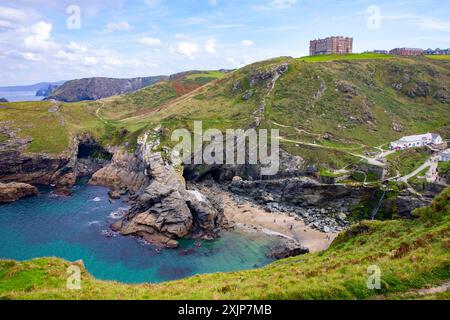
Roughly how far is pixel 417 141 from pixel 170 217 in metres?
64.3

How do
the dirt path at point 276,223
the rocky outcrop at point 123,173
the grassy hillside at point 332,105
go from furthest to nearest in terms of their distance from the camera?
the grassy hillside at point 332,105 → the rocky outcrop at point 123,173 → the dirt path at point 276,223

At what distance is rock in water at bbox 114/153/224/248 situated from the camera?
5869cm

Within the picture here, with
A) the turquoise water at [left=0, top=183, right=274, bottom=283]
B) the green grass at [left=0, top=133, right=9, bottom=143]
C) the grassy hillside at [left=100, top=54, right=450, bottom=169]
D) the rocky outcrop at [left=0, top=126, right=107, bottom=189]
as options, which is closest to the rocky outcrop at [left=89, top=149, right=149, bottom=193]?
the rocky outcrop at [left=0, top=126, right=107, bottom=189]

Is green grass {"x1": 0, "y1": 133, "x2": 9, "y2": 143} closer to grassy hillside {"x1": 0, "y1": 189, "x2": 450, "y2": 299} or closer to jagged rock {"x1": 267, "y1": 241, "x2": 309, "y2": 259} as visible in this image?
jagged rock {"x1": 267, "y1": 241, "x2": 309, "y2": 259}

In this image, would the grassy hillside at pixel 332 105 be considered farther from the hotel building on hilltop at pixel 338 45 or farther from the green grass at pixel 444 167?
the hotel building on hilltop at pixel 338 45

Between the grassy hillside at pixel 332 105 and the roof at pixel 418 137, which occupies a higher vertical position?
the grassy hillside at pixel 332 105

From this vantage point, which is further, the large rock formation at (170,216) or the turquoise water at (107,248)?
the large rock formation at (170,216)

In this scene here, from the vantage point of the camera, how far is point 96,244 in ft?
186

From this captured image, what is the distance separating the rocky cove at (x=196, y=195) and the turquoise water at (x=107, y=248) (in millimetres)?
2360

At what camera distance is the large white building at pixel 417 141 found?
8362 centimetres

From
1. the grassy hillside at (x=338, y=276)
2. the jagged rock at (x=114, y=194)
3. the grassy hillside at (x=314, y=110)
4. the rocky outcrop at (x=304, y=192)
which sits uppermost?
the grassy hillside at (x=314, y=110)

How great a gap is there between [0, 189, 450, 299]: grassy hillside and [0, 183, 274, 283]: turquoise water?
23.3 meters

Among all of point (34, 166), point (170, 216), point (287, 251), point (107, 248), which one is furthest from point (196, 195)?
point (34, 166)

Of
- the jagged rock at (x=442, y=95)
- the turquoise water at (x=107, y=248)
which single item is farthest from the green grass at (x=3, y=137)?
the jagged rock at (x=442, y=95)
